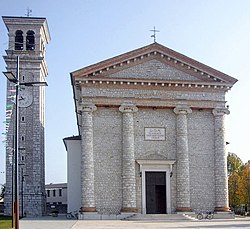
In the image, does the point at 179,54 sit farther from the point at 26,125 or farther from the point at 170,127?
the point at 26,125

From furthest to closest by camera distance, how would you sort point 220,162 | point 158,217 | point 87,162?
point 220,162
point 87,162
point 158,217

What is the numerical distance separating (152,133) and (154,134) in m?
0.18

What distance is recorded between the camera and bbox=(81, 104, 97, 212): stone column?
118ft

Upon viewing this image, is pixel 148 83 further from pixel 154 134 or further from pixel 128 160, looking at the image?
pixel 128 160

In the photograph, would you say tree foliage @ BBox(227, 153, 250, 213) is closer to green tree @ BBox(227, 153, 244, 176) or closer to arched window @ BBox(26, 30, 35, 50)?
green tree @ BBox(227, 153, 244, 176)

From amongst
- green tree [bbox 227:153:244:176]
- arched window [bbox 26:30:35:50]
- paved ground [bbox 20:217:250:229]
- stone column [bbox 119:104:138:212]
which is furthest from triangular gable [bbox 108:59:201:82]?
green tree [bbox 227:153:244:176]

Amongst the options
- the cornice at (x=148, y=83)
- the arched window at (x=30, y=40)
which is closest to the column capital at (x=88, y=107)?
the cornice at (x=148, y=83)

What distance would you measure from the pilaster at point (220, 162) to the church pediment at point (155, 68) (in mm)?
2797

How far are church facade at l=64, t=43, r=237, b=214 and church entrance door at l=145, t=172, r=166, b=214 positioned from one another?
0.25 feet

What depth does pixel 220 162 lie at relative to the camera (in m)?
38.0

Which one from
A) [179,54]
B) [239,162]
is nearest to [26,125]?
[179,54]

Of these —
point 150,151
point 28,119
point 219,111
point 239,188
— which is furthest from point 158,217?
point 239,188

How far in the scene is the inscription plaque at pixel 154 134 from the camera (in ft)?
124

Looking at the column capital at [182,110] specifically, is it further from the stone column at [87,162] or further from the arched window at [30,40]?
the arched window at [30,40]
